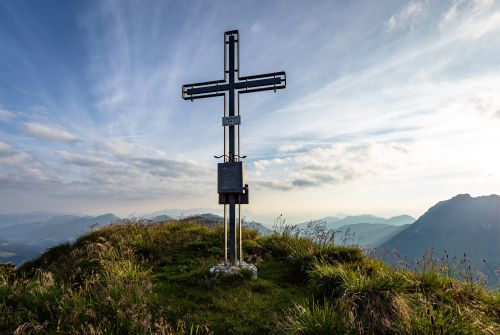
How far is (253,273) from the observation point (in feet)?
29.1

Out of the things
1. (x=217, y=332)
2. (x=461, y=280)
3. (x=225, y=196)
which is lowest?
(x=217, y=332)

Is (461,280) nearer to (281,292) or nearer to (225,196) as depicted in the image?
(281,292)

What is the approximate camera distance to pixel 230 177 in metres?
9.77

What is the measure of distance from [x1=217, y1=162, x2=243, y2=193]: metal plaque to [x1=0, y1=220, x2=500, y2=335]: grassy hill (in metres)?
2.51

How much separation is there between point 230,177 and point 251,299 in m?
3.80

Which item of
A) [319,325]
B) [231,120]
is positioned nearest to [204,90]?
[231,120]

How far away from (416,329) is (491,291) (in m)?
4.66

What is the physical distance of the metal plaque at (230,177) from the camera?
9.70 meters

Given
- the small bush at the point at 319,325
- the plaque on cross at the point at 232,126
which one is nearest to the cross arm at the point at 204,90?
the plaque on cross at the point at 232,126

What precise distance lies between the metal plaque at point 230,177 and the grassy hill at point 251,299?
251 centimetres

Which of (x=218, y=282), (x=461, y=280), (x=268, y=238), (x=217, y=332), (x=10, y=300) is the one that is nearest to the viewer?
(x=217, y=332)

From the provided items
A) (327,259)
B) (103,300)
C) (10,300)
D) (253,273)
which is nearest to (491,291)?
(327,259)

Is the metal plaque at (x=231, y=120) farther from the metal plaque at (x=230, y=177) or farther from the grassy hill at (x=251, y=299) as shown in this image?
the grassy hill at (x=251, y=299)

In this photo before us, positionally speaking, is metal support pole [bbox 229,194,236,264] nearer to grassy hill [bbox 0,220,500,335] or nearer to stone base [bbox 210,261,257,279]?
stone base [bbox 210,261,257,279]
